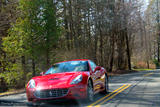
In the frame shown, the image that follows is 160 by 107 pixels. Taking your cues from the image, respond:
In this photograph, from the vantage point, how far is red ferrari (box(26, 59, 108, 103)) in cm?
671

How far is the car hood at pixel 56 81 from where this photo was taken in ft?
22.3

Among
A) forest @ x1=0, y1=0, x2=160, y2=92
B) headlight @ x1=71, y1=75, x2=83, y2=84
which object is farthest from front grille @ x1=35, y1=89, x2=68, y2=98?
forest @ x1=0, y1=0, x2=160, y2=92

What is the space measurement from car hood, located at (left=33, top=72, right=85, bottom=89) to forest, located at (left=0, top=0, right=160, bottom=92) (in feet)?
30.0

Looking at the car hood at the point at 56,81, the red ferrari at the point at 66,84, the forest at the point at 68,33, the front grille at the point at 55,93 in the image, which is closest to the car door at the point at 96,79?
the red ferrari at the point at 66,84

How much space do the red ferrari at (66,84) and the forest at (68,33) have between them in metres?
8.57

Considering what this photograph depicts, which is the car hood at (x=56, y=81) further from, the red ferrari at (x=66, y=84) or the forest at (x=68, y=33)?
the forest at (x=68, y=33)

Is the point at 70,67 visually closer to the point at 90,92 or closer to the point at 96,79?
the point at 96,79

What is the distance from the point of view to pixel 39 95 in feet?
22.4

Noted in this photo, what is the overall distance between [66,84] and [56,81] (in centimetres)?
35

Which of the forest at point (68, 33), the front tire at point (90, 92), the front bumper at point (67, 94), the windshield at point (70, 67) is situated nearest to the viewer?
the front bumper at point (67, 94)

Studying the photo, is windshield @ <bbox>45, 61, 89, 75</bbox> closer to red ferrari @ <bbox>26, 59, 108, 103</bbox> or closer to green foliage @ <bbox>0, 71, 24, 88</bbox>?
red ferrari @ <bbox>26, 59, 108, 103</bbox>

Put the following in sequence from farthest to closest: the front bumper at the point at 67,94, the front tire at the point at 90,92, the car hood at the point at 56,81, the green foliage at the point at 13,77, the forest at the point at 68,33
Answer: the green foliage at the point at 13,77
the forest at the point at 68,33
the front tire at the point at 90,92
the car hood at the point at 56,81
the front bumper at the point at 67,94

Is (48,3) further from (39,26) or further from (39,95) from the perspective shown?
(39,95)

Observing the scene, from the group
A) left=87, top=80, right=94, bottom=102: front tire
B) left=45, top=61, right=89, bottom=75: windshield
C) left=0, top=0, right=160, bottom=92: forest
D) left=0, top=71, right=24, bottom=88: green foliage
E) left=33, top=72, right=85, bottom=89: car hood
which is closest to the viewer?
left=33, top=72, right=85, bottom=89: car hood
